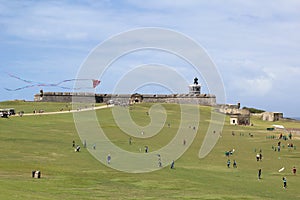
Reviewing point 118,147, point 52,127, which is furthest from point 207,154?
point 52,127

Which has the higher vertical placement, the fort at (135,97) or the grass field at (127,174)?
the fort at (135,97)

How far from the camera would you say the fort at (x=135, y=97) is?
133875 mm

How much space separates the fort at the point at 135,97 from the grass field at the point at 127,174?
60760mm

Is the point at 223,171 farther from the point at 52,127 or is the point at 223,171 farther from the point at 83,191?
the point at 52,127

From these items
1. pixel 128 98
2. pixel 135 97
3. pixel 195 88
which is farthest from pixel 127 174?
pixel 195 88

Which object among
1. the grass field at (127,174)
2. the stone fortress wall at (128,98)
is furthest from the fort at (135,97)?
Result: the grass field at (127,174)

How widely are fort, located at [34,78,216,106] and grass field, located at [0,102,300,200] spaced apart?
199ft

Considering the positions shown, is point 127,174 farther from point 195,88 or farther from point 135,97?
point 195,88

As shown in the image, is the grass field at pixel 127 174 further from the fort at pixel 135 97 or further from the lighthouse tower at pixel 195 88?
the lighthouse tower at pixel 195 88

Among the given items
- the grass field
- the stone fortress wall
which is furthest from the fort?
the grass field

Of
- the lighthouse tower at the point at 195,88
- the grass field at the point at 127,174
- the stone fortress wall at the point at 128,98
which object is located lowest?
the grass field at the point at 127,174

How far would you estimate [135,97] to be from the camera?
140125mm

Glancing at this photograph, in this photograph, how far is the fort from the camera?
13388cm

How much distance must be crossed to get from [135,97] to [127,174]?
102 metres
